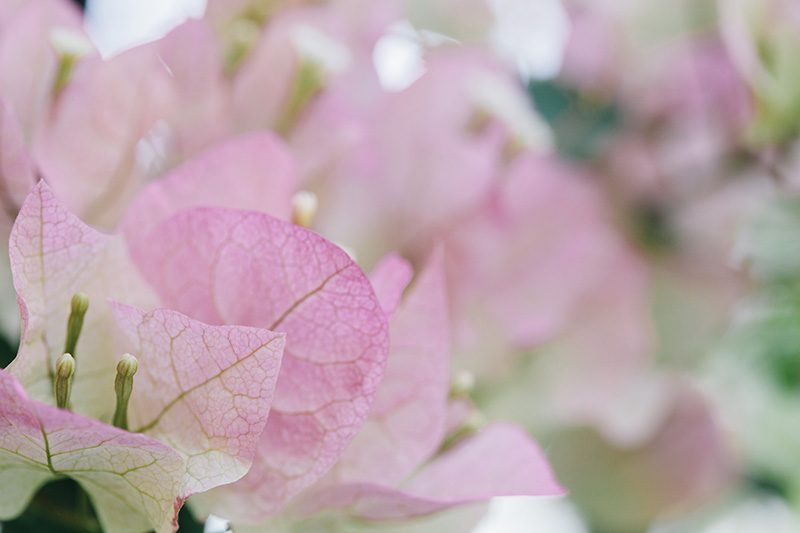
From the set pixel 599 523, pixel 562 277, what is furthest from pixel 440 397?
pixel 599 523

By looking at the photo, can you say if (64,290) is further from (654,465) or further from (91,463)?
(654,465)

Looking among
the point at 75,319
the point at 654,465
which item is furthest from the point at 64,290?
the point at 654,465

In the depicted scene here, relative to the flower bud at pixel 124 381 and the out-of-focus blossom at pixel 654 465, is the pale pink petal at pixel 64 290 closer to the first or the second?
the flower bud at pixel 124 381

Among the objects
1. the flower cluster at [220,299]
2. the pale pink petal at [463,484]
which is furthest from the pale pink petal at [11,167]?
the pale pink petal at [463,484]

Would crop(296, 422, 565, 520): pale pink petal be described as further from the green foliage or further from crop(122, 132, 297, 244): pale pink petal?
the green foliage

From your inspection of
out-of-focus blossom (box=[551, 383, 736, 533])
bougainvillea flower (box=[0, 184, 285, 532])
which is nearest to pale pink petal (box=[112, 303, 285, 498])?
bougainvillea flower (box=[0, 184, 285, 532])
